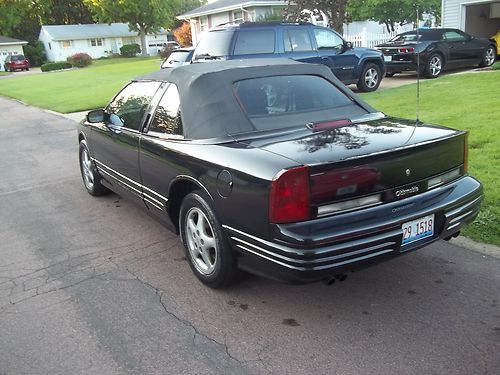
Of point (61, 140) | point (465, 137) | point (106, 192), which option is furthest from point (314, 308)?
point (61, 140)

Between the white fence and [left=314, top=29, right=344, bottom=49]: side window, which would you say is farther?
the white fence

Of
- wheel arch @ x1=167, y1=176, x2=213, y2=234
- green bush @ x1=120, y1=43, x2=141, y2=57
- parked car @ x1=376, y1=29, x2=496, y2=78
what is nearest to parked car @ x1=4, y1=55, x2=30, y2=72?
green bush @ x1=120, y1=43, x2=141, y2=57

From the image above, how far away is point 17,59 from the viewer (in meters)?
52.3

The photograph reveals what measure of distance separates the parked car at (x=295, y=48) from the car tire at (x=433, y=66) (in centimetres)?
168

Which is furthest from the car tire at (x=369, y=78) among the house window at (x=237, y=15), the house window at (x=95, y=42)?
the house window at (x=95, y=42)

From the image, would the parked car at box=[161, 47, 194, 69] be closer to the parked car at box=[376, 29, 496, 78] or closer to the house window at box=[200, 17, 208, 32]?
the parked car at box=[376, 29, 496, 78]

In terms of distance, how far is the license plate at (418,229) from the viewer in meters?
3.14

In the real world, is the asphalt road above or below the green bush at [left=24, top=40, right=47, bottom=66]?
below

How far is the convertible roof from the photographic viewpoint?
12.3ft

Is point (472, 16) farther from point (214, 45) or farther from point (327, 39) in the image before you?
point (214, 45)

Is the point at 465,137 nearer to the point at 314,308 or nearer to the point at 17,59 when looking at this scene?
the point at 314,308

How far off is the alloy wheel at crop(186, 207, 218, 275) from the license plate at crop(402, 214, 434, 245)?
127 centimetres

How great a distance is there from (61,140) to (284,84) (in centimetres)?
796

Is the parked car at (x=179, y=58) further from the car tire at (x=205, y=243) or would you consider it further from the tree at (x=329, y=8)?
the tree at (x=329, y=8)
